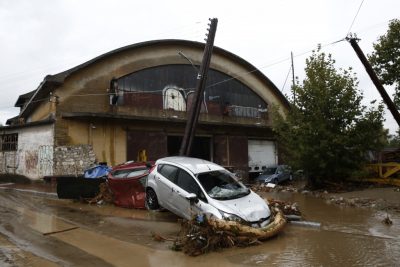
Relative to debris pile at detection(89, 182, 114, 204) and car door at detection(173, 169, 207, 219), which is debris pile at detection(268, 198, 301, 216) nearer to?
car door at detection(173, 169, 207, 219)

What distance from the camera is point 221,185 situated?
10.5m

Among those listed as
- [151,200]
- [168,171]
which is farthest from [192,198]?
[151,200]

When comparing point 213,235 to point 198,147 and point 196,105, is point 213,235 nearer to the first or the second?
point 196,105

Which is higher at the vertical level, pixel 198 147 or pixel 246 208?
Answer: pixel 198 147

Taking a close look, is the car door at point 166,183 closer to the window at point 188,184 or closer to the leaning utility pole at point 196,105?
the window at point 188,184

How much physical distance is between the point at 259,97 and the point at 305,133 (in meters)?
14.7

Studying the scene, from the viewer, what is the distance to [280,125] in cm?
2094

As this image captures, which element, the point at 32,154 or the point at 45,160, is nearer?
the point at 45,160

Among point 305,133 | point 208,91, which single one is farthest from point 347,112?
point 208,91

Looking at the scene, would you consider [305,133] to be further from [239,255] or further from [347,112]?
[239,255]

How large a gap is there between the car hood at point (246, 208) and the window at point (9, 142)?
65.0ft

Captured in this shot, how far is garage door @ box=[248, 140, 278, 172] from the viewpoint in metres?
31.1

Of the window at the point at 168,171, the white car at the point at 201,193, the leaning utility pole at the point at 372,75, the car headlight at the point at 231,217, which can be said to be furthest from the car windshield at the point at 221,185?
the leaning utility pole at the point at 372,75

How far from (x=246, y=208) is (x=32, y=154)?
58.4 feet
